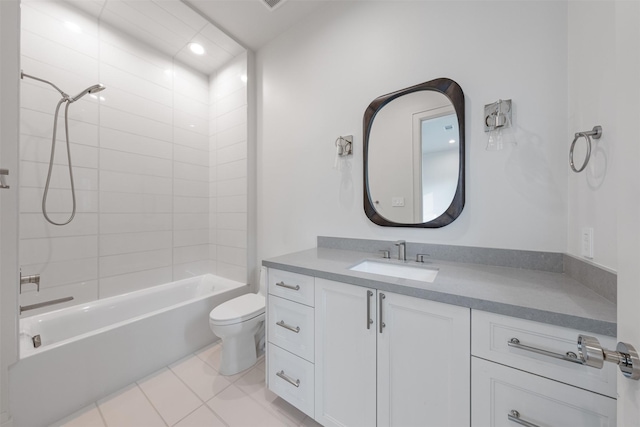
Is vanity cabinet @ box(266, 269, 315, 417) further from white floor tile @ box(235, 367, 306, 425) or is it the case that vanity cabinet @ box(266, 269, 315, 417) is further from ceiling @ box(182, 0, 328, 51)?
ceiling @ box(182, 0, 328, 51)

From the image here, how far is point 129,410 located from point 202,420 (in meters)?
0.47

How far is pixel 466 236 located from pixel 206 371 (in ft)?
6.62

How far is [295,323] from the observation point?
124 centimetres

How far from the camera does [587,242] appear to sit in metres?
0.90

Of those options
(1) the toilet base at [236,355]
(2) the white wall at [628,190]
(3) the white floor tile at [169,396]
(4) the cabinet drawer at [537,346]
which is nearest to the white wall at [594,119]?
(4) the cabinet drawer at [537,346]

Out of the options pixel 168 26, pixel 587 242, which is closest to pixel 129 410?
pixel 587 242

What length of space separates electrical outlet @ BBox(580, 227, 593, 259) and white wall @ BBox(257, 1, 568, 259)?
0.52ft

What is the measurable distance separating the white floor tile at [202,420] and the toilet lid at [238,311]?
48cm

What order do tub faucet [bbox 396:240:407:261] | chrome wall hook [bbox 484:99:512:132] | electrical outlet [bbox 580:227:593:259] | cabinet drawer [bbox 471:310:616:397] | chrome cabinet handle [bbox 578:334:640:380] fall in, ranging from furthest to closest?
tub faucet [bbox 396:240:407:261] → chrome wall hook [bbox 484:99:512:132] → electrical outlet [bbox 580:227:593:259] → cabinet drawer [bbox 471:310:616:397] → chrome cabinet handle [bbox 578:334:640:380]

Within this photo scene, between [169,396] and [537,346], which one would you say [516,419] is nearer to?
[537,346]

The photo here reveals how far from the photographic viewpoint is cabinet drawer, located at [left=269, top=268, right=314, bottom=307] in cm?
119

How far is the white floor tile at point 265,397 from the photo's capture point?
132cm

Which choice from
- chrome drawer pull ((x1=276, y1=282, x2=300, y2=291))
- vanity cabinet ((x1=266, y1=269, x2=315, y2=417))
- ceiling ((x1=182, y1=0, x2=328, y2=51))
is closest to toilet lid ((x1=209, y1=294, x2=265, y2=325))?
vanity cabinet ((x1=266, y1=269, x2=315, y2=417))

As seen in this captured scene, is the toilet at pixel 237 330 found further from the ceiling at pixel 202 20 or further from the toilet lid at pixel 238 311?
the ceiling at pixel 202 20
